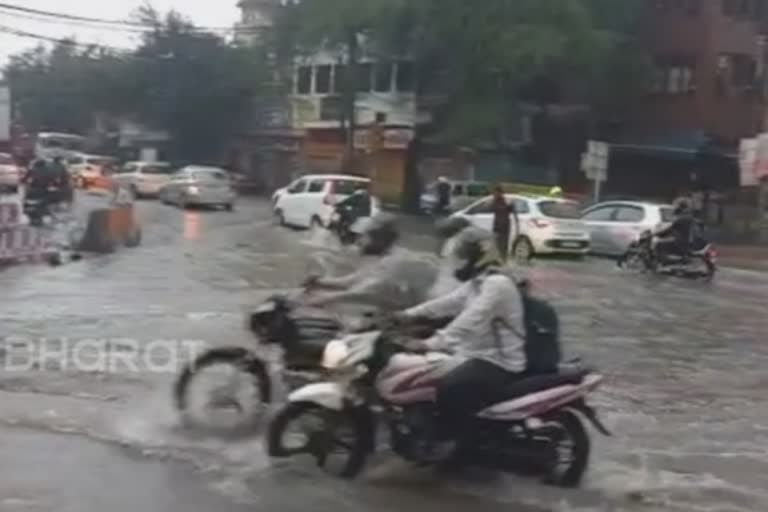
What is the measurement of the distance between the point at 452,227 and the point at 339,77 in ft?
165

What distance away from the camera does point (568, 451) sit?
27.5 feet

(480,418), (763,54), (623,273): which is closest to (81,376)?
(480,418)

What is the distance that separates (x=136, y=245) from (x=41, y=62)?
68839 mm

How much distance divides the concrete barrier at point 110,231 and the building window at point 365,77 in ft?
87.6

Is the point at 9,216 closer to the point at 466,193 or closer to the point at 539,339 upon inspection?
the point at 539,339

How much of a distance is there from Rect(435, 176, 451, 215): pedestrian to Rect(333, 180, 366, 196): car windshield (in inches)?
333

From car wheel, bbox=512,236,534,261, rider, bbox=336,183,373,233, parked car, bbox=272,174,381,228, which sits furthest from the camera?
parked car, bbox=272,174,381,228

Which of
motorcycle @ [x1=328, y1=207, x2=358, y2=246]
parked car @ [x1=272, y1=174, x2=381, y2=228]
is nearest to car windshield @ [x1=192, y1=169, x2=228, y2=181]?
parked car @ [x1=272, y1=174, x2=381, y2=228]

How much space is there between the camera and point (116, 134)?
88.3 meters

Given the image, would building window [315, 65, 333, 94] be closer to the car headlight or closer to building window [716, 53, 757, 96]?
building window [716, 53, 757, 96]

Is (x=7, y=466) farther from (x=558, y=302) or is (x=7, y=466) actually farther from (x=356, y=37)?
(x=356, y=37)

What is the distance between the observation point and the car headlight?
845cm

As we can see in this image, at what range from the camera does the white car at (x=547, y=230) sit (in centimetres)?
3123

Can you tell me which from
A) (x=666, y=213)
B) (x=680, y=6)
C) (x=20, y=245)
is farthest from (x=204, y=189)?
(x=20, y=245)
